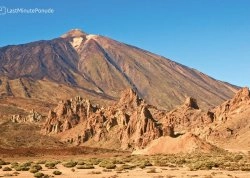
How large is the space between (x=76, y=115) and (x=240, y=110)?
3130 inches

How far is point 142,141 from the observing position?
12850 cm

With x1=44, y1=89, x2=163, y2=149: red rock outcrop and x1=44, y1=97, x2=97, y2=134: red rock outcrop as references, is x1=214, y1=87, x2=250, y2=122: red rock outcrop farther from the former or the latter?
x1=44, y1=97, x2=97, y2=134: red rock outcrop

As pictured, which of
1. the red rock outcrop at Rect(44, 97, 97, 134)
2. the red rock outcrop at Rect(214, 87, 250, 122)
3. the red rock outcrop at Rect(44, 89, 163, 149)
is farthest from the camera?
the red rock outcrop at Rect(44, 97, 97, 134)

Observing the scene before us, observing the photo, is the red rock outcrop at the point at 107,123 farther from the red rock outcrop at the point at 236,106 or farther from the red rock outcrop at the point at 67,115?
the red rock outcrop at the point at 236,106

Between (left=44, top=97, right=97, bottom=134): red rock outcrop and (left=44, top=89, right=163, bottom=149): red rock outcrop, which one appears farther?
(left=44, top=97, right=97, bottom=134): red rock outcrop

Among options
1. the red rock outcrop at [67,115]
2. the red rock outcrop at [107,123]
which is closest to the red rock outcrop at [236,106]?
the red rock outcrop at [107,123]

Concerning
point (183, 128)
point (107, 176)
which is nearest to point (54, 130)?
point (183, 128)

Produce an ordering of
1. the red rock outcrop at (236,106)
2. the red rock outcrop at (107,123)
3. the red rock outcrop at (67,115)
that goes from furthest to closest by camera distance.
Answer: the red rock outcrop at (67,115) → the red rock outcrop at (107,123) → the red rock outcrop at (236,106)

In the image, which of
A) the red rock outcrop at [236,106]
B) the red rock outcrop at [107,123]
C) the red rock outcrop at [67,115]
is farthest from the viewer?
the red rock outcrop at [67,115]

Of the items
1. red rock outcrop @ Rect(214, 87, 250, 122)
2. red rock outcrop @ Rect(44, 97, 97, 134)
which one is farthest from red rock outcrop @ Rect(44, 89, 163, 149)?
red rock outcrop @ Rect(214, 87, 250, 122)

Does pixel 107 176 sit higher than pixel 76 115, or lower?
lower

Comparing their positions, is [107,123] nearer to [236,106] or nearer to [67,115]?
[67,115]

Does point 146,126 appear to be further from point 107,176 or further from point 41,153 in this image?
point 107,176

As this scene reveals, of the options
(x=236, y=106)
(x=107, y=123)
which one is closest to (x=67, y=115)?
(x=107, y=123)
